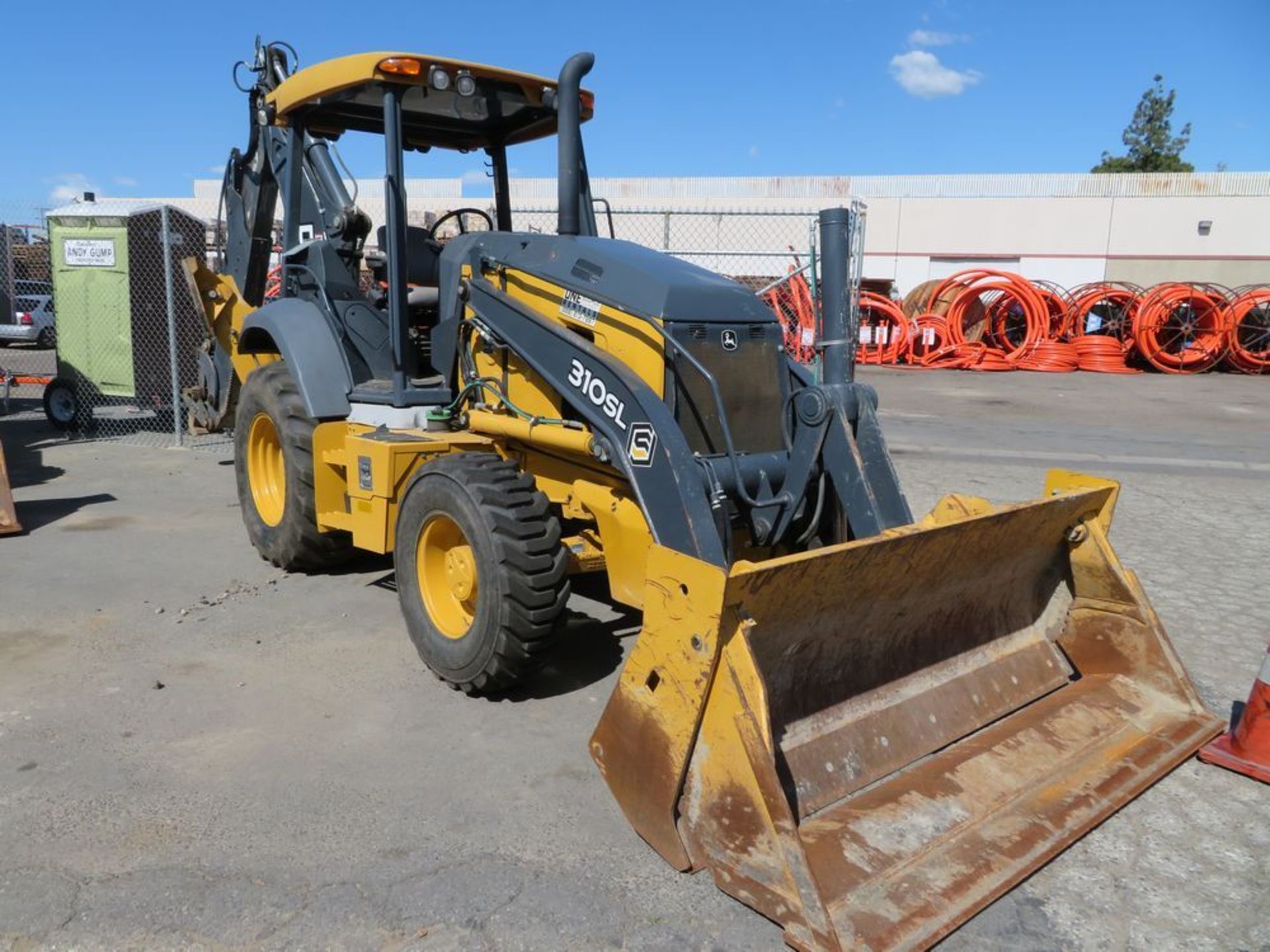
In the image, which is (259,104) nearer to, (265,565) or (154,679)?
(265,565)

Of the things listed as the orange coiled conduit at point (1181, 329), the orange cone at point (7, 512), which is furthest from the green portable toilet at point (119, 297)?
the orange coiled conduit at point (1181, 329)

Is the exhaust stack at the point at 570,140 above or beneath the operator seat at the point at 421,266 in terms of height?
above

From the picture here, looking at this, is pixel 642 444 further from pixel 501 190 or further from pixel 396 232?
pixel 501 190

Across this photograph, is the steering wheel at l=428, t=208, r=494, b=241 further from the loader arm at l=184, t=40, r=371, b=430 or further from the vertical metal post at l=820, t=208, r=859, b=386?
the vertical metal post at l=820, t=208, r=859, b=386

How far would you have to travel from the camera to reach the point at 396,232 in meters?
5.03

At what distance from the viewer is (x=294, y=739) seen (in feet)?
12.5

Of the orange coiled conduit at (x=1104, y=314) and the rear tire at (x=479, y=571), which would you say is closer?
the rear tire at (x=479, y=571)

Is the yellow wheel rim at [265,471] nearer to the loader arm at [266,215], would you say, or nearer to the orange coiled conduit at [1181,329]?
the loader arm at [266,215]

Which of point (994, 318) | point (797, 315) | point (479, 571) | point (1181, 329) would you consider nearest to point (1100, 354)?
point (1181, 329)

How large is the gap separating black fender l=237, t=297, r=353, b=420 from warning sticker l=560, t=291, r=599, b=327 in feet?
5.71

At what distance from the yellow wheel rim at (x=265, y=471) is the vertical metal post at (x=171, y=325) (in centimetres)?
399

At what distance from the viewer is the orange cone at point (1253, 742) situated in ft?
12.0

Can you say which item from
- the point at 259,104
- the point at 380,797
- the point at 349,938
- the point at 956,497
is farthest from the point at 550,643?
the point at 259,104

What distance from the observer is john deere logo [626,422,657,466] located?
3754 mm
